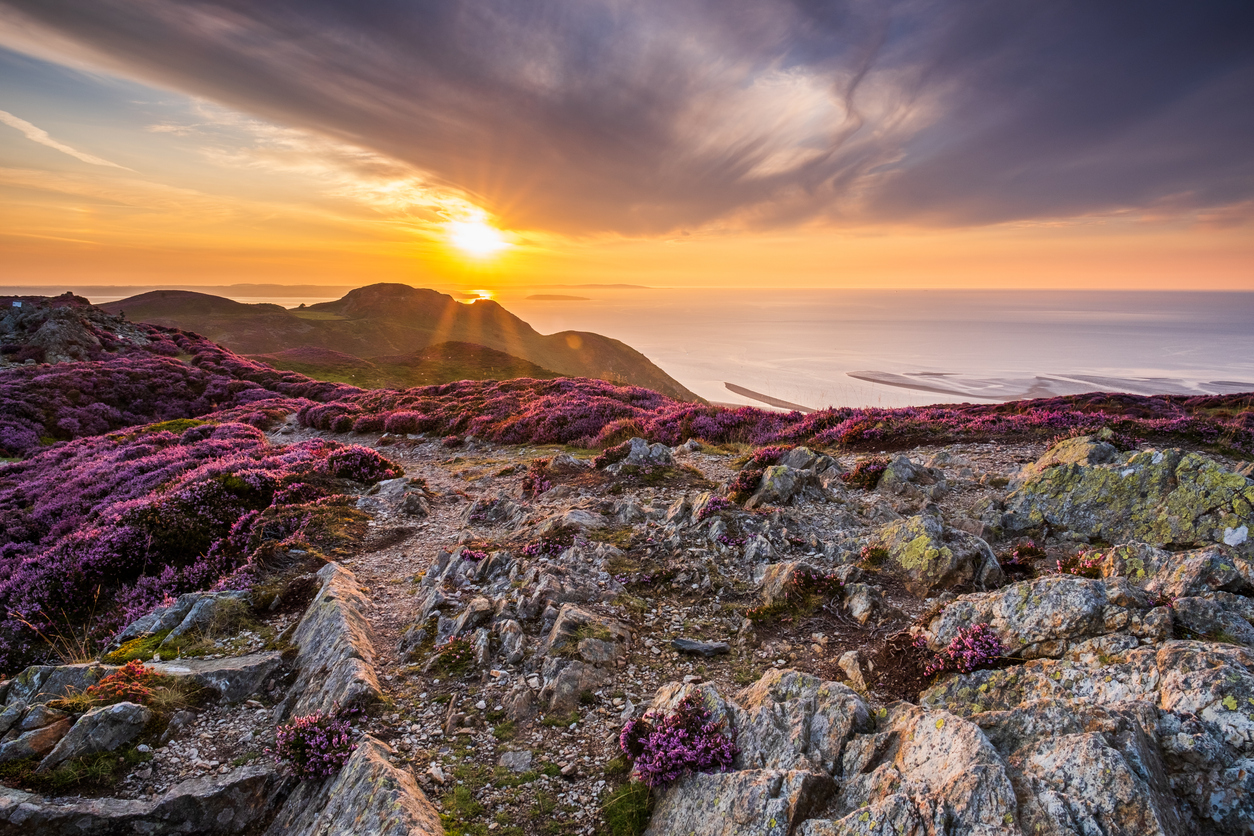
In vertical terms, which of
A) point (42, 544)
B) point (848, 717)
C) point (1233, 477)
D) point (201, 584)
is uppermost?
point (1233, 477)

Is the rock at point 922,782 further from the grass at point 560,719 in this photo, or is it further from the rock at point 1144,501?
the rock at point 1144,501

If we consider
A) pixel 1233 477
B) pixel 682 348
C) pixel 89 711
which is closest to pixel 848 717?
pixel 89 711

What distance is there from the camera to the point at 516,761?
6410mm

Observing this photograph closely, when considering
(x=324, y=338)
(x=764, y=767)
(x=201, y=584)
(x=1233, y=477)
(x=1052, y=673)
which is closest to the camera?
(x=764, y=767)

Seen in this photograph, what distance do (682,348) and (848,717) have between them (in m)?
153

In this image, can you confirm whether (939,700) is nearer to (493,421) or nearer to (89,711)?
(89,711)

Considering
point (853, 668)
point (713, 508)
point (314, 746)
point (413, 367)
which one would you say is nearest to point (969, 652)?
point (853, 668)

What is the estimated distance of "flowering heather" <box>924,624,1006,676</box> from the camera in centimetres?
639

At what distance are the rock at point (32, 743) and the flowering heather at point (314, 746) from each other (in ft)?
8.54

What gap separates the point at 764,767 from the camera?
5.46m

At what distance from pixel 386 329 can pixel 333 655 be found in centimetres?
13483

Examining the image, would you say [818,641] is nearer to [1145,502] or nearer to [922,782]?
[922,782]

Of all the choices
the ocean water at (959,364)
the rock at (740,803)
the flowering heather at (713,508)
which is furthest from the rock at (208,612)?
the ocean water at (959,364)

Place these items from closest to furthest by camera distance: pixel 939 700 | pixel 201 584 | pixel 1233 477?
1. pixel 939 700
2. pixel 1233 477
3. pixel 201 584
